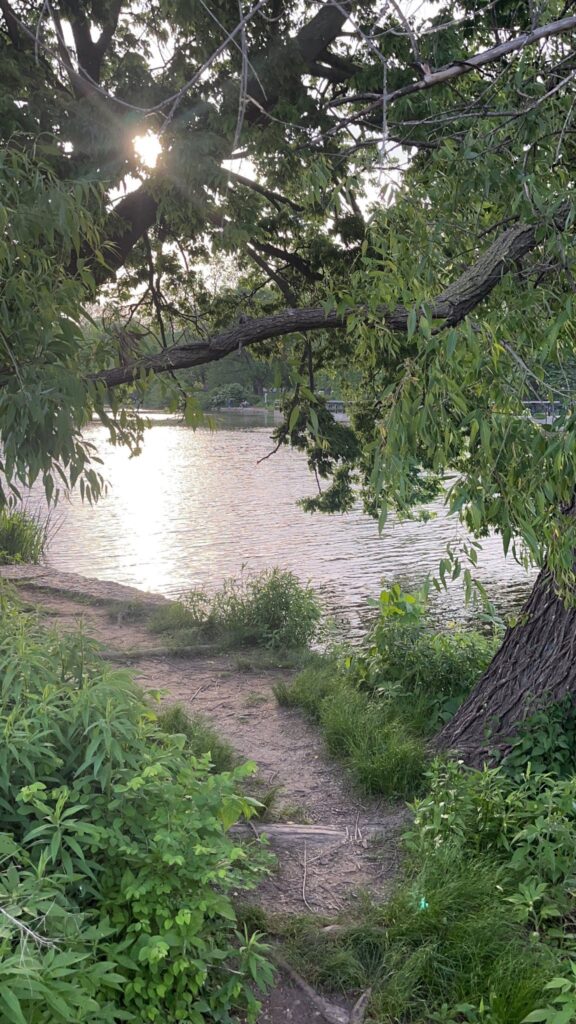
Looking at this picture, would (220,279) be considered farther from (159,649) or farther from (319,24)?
(159,649)

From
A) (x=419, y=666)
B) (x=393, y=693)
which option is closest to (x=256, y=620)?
(x=419, y=666)

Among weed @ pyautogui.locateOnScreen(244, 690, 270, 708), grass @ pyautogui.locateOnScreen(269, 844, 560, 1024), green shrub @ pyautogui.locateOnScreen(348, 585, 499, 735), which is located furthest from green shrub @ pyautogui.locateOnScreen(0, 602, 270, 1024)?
weed @ pyautogui.locateOnScreen(244, 690, 270, 708)

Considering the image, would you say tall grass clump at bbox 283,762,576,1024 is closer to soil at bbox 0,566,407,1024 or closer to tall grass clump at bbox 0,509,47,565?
soil at bbox 0,566,407,1024

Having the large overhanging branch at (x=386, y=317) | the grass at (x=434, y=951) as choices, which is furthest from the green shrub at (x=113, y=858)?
the large overhanging branch at (x=386, y=317)

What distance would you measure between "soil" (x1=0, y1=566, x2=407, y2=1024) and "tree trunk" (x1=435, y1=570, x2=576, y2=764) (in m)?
0.65

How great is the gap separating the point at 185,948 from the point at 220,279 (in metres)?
7.88

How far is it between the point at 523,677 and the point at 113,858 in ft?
8.74

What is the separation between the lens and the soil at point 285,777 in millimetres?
3502

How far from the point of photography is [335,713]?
5242mm

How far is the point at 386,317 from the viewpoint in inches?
134

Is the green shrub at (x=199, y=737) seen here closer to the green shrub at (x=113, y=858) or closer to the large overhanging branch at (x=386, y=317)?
the green shrub at (x=113, y=858)

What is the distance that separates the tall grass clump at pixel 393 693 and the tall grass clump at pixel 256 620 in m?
1.08

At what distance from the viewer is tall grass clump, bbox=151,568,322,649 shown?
26.1 feet

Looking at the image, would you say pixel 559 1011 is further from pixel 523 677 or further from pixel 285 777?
pixel 285 777
